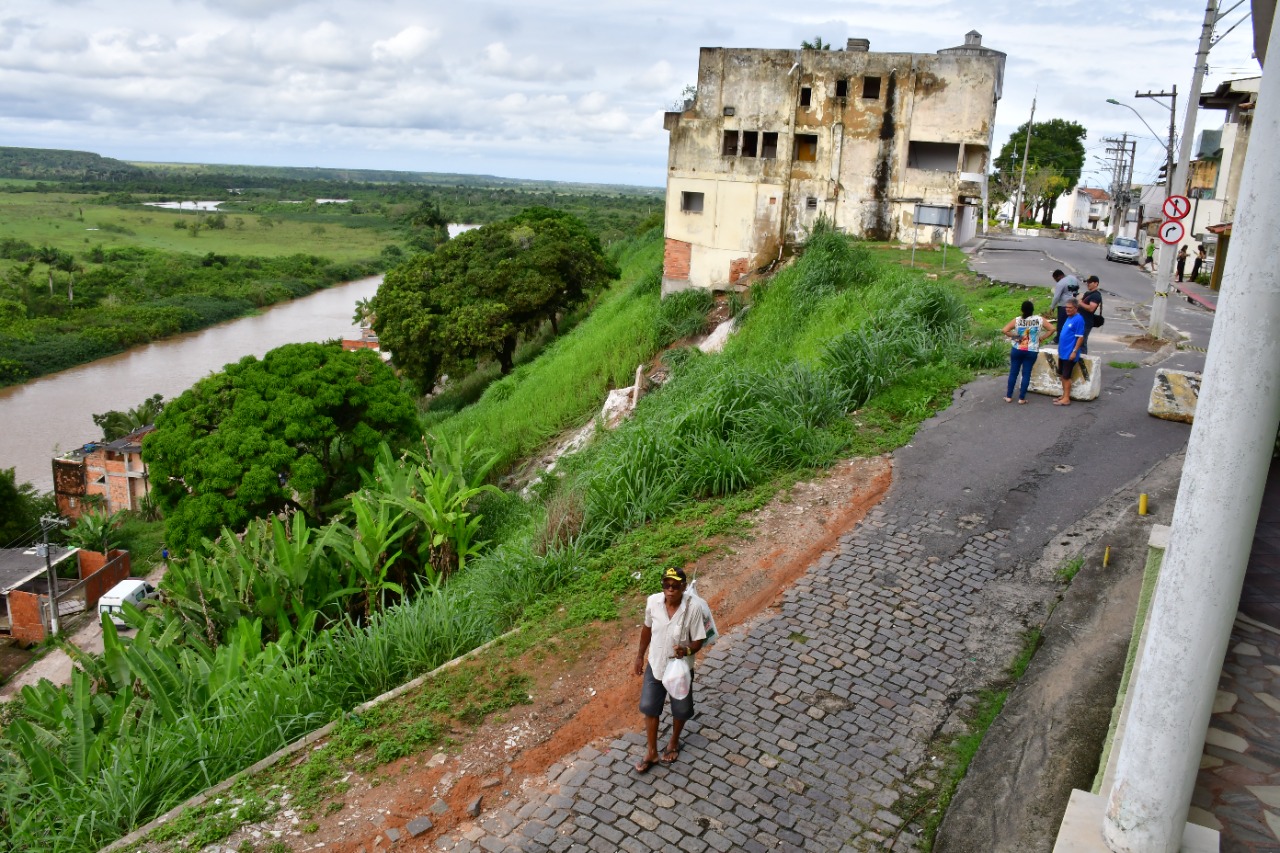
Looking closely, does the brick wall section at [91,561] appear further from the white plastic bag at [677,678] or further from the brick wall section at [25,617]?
the white plastic bag at [677,678]

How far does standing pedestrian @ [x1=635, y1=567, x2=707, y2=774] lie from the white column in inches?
81.3

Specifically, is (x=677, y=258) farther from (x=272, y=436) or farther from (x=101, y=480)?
(x=101, y=480)

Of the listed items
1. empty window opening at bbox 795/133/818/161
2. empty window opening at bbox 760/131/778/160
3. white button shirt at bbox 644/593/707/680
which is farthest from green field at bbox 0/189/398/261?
white button shirt at bbox 644/593/707/680

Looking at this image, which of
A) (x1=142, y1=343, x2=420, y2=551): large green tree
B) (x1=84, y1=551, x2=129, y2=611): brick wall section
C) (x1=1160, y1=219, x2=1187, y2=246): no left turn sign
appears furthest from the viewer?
(x1=84, y1=551, x2=129, y2=611): brick wall section

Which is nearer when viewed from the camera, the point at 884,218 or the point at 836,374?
the point at 836,374

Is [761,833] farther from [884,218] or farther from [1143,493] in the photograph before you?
[884,218]

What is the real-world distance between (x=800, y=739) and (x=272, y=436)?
14.0 metres

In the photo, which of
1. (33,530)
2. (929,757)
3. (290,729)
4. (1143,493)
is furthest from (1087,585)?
(33,530)

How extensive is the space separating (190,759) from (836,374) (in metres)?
7.74

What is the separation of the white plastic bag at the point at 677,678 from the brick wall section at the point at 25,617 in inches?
814

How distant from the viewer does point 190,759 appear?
17.5ft

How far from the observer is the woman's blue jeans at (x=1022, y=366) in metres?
10.2

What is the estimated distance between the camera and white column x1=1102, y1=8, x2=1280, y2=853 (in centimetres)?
292

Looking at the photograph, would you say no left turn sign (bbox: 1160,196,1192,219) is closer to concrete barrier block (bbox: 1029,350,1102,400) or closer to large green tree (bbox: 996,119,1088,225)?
concrete barrier block (bbox: 1029,350,1102,400)
